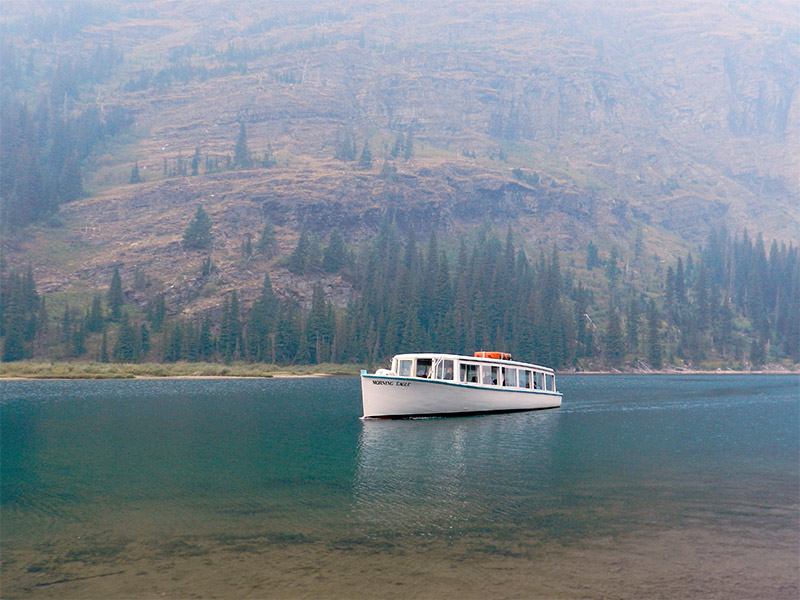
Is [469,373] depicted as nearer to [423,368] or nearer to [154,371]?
[423,368]

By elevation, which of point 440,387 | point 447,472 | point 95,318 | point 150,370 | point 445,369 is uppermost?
point 95,318

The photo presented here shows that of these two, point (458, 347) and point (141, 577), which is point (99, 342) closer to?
point (458, 347)

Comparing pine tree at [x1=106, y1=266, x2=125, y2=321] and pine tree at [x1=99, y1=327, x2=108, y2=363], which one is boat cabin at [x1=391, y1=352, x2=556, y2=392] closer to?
pine tree at [x1=99, y1=327, x2=108, y2=363]

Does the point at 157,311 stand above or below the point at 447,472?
above

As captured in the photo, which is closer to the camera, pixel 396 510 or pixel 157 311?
pixel 396 510

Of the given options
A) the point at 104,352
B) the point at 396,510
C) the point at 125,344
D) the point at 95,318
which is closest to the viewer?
the point at 396,510

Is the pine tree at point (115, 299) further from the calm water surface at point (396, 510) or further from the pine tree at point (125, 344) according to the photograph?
the calm water surface at point (396, 510)

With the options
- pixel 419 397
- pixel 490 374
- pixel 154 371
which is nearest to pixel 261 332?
pixel 154 371

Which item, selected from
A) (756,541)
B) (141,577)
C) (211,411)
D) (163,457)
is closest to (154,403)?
(211,411)

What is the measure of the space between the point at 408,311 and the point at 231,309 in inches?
2005

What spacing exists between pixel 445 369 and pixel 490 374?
7117 mm

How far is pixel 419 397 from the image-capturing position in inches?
2579

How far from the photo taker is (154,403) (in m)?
82.2

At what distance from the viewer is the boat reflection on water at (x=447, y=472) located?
29.2 meters
